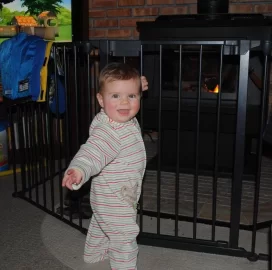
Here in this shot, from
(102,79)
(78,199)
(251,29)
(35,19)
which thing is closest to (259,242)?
(78,199)

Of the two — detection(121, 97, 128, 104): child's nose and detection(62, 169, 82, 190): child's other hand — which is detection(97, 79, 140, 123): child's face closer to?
detection(121, 97, 128, 104): child's nose

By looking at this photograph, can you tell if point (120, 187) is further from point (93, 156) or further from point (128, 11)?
point (128, 11)

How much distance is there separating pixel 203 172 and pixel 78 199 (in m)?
1.02

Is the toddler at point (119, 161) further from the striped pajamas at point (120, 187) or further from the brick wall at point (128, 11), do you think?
the brick wall at point (128, 11)

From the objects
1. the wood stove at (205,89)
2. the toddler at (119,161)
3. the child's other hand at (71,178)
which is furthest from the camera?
the wood stove at (205,89)

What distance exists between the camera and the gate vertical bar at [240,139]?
1.67 meters

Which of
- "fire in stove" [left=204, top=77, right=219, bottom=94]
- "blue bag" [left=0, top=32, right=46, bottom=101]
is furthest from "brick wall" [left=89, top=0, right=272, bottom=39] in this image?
"blue bag" [left=0, top=32, right=46, bottom=101]

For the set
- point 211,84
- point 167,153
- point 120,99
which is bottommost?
point 167,153

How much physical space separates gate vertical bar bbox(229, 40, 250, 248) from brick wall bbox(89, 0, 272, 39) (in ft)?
5.45

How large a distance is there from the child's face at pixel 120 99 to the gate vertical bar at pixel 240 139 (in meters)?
0.45

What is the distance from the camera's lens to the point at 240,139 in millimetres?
1743

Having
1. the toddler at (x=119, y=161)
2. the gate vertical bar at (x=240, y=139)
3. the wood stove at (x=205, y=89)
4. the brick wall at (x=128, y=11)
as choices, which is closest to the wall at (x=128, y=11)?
the brick wall at (x=128, y=11)

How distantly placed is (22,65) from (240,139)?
1.00 metres

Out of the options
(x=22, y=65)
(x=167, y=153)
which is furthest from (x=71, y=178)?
(x=167, y=153)
